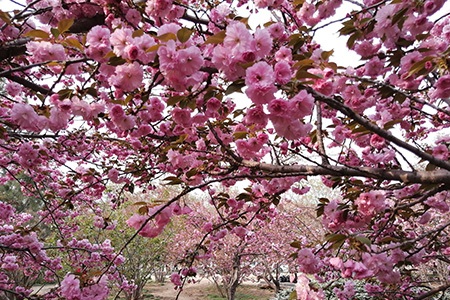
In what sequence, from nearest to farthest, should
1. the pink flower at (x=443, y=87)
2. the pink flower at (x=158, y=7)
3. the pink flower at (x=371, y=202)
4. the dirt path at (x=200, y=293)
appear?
the pink flower at (x=443, y=87)
the pink flower at (x=158, y=7)
the pink flower at (x=371, y=202)
the dirt path at (x=200, y=293)

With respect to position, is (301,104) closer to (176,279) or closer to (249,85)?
(249,85)

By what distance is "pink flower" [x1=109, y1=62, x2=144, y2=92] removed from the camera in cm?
120

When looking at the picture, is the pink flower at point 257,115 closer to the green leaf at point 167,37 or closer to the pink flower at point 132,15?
the green leaf at point 167,37

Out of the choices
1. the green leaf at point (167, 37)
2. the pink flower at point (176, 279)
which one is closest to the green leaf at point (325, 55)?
the green leaf at point (167, 37)

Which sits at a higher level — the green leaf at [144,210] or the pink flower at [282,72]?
the pink flower at [282,72]

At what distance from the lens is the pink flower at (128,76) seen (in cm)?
120

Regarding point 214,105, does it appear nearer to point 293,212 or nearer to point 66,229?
point 66,229

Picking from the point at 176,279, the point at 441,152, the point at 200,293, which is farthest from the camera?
the point at 200,293

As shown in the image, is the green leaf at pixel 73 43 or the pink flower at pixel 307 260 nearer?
the green leaf at pixel 73 43

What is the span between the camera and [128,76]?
1.24 metres

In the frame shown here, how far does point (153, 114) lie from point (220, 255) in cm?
1242

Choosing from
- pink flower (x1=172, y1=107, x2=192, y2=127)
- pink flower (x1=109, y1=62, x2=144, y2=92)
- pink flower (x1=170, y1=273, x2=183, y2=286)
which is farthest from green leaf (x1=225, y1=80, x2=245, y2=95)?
pink flower (x1=170, y1=273, x2=183, y2=286)

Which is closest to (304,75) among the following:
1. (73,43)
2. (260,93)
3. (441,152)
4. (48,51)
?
(260,93)

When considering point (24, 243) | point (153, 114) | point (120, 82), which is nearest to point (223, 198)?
point (153, 114)
